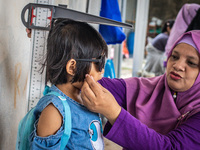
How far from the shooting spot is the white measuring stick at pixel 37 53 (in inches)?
43.9

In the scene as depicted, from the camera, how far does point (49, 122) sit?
86cm

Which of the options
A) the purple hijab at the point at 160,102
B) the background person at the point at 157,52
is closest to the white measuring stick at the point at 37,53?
the purple hijab at the point at 160,102

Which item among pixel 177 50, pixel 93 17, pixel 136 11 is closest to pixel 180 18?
pixel 136 11

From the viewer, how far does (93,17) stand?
3.37ft

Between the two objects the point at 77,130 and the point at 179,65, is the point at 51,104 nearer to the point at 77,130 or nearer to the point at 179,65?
the point at 77,130

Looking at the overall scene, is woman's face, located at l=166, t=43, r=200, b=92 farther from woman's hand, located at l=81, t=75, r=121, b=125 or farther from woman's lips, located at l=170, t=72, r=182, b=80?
woman's hand, located at l=81, t=75, r=121, b=125

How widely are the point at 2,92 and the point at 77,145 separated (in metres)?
0.56

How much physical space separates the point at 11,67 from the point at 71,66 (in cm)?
47

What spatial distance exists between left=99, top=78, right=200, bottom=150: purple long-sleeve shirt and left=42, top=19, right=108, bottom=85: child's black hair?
0.28m

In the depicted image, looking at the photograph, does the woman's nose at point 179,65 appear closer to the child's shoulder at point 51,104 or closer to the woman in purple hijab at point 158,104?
the woman in purple hijab at point 158,104

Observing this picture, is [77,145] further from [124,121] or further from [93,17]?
[93,17]

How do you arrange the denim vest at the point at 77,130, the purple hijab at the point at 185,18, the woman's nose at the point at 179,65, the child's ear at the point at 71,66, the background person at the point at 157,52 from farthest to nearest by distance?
1. the background person at the point at 157,52
2. the purple hijab at the point at 185,18
3. the woman's nose at the point at 179,65
4. the child's ear at the point at 71,66
5. the denim vest at the point at 77,130

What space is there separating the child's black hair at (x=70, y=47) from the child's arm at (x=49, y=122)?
178 millimetres

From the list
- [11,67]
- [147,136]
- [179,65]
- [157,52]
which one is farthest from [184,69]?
[157,52]
